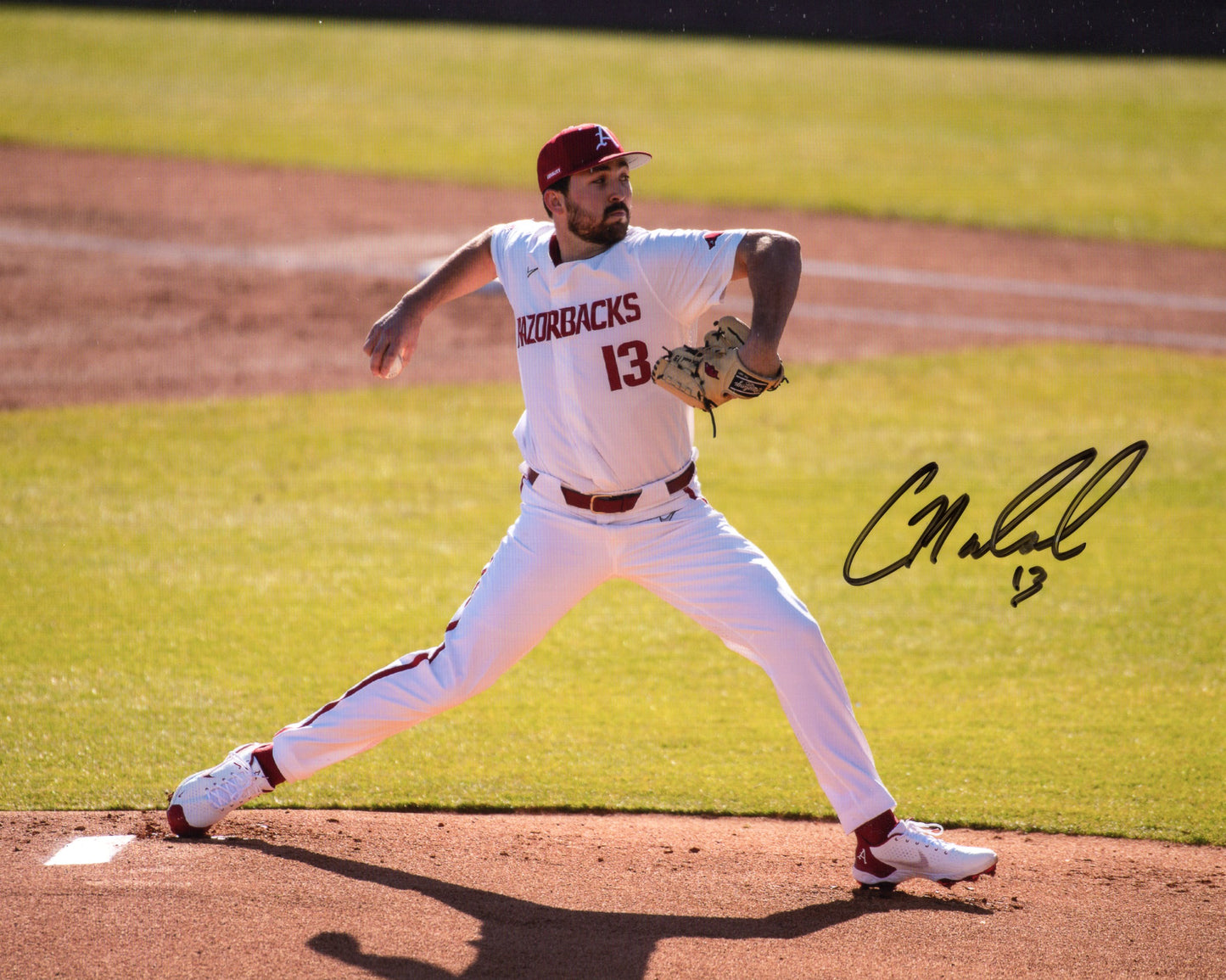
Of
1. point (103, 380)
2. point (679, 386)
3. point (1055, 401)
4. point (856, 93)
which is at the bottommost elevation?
point (1055, 401)

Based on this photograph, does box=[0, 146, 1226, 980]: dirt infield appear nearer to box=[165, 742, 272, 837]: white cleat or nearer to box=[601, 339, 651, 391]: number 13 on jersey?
box=[165, 742, 272, 837]: white cleat

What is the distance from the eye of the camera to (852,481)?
7.29 metres

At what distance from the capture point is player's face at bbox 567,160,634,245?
3520mm

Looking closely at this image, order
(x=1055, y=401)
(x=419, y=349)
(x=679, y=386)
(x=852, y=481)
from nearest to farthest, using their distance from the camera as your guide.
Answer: (x=679, y=386) < (x=852, y=481) < (x=1055, y=401) < (x=419, y=349)

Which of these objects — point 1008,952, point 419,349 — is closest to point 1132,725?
point 1008,952

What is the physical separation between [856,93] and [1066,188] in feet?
26.9

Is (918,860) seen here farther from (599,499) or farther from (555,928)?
(599,499)

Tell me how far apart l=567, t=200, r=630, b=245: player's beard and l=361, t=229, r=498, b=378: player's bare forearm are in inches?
14.6

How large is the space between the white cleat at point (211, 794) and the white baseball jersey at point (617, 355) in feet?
3.84

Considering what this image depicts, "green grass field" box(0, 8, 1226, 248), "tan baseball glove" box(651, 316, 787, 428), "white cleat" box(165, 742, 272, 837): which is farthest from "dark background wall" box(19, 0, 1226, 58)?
"white cleat" box(165, 742, 272, 837)

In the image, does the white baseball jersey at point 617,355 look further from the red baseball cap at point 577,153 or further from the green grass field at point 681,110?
the green grass field at point 681,110

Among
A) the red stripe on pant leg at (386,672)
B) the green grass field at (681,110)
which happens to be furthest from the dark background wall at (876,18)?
the red stripe on pant leg at (386,672)

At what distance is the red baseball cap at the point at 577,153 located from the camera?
3467mm

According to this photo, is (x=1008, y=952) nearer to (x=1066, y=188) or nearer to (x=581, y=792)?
(x=581, y=792)
